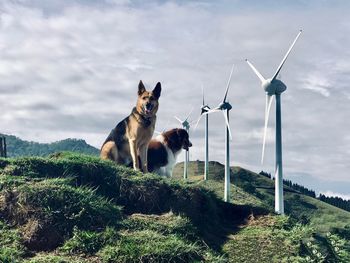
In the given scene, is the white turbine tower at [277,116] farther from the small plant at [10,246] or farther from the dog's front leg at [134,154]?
the small plant at [10,246]

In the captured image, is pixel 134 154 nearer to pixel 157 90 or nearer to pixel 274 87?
pixel 157 90

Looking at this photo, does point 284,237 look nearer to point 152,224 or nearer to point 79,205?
point 152,224

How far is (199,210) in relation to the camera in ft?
62.0

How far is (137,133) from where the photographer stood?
2017 cm

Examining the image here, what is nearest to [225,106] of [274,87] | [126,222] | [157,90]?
[274,87]

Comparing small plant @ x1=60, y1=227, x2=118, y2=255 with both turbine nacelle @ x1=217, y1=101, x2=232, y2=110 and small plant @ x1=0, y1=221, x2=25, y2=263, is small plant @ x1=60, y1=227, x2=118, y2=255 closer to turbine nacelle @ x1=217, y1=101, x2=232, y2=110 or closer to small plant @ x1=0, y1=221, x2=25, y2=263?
small plant @ x1=0, y1=221, x2=25, y2=263

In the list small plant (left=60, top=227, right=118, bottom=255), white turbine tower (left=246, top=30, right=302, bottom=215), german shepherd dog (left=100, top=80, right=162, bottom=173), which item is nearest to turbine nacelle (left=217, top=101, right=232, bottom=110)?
white turbine tower (left=246, top=30, right=302, bottom=215)

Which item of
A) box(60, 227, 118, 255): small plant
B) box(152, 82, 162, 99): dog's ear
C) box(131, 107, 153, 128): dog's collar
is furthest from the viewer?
box(131, 107, 153, 128): dog's collar

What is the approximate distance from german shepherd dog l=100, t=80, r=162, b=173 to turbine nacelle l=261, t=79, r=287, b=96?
44.7ft

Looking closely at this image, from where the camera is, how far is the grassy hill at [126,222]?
1410 centimetres

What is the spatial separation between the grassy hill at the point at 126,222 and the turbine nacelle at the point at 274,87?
13.3 m

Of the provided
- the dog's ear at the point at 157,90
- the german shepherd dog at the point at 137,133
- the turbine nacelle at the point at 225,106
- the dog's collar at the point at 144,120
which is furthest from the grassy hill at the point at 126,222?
the turbine nacelle at the point at 225,106

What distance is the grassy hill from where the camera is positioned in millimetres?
14102

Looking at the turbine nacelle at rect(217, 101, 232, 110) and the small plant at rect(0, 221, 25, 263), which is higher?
the turbine nacelle at rect(217, 101, 232, 110)
